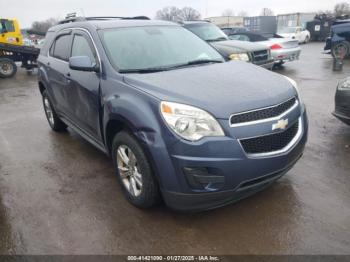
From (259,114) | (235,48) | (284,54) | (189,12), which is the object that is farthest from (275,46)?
(189,12)

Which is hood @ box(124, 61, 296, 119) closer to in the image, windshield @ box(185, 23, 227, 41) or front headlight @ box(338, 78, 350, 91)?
front headlight @ box(338, 78, 350, 91)

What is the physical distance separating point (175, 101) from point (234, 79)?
0.78 metres

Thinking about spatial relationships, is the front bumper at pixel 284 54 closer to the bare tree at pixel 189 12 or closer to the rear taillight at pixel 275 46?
the rear taillight at pixel 275 46

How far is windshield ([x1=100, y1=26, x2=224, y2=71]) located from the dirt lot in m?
1.44

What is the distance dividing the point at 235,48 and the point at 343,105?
4654 mm

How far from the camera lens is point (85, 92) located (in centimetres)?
370

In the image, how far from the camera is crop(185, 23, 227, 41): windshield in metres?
9.64

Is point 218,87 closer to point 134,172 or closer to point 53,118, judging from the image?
point 134,172

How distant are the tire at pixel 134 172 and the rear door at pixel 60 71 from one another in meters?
1.56

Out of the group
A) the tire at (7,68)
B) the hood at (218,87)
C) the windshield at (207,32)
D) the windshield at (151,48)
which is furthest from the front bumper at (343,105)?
the tire at (7,68)

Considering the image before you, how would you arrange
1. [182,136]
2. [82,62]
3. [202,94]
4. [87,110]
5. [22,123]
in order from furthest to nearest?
1. [22,123]
2. [87,110]
3. [82,62]
4. [202,94]
5. [182,136]

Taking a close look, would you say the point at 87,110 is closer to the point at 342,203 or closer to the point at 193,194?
the point at 193,194

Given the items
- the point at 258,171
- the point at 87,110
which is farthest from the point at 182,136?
the point at 87,110

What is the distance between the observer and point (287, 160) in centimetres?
282
